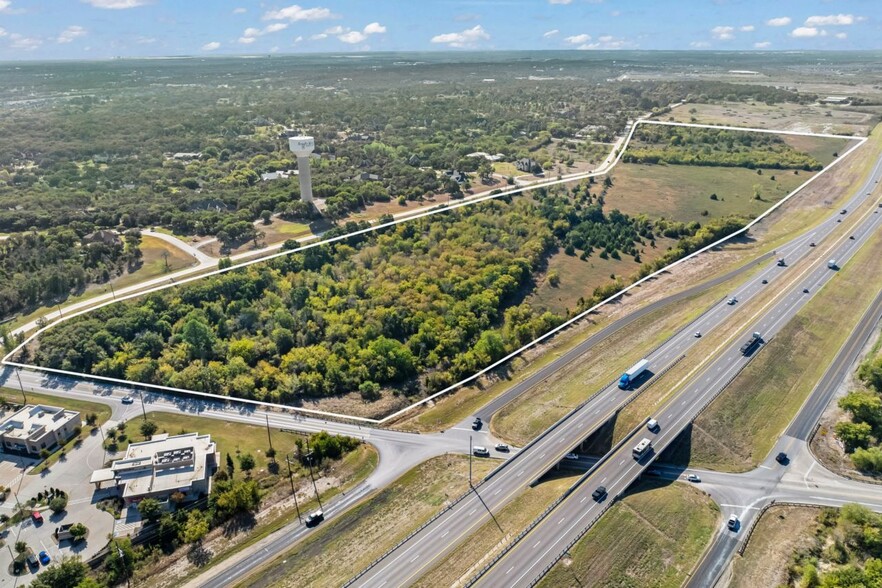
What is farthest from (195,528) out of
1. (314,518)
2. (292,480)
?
(314,518)

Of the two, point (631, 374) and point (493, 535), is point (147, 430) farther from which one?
point (631, 374)

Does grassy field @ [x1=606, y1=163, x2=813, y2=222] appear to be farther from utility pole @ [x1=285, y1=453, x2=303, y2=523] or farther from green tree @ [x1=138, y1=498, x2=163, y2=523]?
green tree @ [x1=138, y1=498, x2=163, y2=523]

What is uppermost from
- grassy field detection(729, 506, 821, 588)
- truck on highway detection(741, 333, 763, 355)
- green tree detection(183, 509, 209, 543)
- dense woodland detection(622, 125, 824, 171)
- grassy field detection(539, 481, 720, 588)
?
dense woodland detection(622, 125, 824, 171)

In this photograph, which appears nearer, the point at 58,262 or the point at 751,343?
the point at 751,343

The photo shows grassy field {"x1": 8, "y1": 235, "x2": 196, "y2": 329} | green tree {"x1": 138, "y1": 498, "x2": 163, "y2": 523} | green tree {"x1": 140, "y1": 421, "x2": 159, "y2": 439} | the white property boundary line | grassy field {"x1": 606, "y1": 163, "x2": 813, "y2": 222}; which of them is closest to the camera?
green tree {"x1": 138, "y1": 498, "x2": 163, "y2": 523}

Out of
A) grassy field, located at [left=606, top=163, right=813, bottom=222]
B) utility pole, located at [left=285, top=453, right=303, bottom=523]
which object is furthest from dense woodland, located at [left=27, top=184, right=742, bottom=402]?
grassy field, located at [left=606, top=163, right=813, bottom=222]

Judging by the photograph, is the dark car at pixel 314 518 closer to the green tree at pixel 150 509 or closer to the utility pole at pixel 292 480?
the utility pole at pixel 292 480

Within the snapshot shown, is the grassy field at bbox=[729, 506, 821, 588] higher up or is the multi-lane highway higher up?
the multi-lane highway
